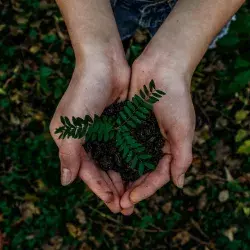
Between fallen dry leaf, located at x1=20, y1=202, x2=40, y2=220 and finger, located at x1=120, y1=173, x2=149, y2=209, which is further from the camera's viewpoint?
fallen dry leaf, located at x1=20, y1=202, x2=40, y2=220

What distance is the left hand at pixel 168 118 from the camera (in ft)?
9.14

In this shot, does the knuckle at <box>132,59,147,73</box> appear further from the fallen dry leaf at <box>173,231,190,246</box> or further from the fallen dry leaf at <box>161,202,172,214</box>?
the fallen dry leaf at <box>173,231,190,246</box>

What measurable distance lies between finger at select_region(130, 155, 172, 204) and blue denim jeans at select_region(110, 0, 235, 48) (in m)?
1.41

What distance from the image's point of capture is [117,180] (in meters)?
3.06

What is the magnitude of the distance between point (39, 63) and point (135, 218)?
206cm

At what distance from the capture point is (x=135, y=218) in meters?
4.06

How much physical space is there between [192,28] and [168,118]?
734 millimetres

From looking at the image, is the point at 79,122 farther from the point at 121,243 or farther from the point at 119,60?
the point at 121,243

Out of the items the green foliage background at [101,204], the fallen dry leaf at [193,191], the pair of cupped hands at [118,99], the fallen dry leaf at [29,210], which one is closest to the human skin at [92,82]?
the pair of cupped hands at [118,99]

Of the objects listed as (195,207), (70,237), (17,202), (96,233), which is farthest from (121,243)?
(17,202)

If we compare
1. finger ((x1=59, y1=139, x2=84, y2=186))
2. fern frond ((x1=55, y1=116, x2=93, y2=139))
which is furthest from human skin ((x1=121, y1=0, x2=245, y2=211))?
fern frond ((x1=55, y1=116, x2=93, y2=139))

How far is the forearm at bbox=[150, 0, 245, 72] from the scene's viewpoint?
2.96m

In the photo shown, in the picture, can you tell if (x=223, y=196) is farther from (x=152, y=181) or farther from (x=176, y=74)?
(x=176, y=74)

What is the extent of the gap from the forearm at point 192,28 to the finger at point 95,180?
100 cm
